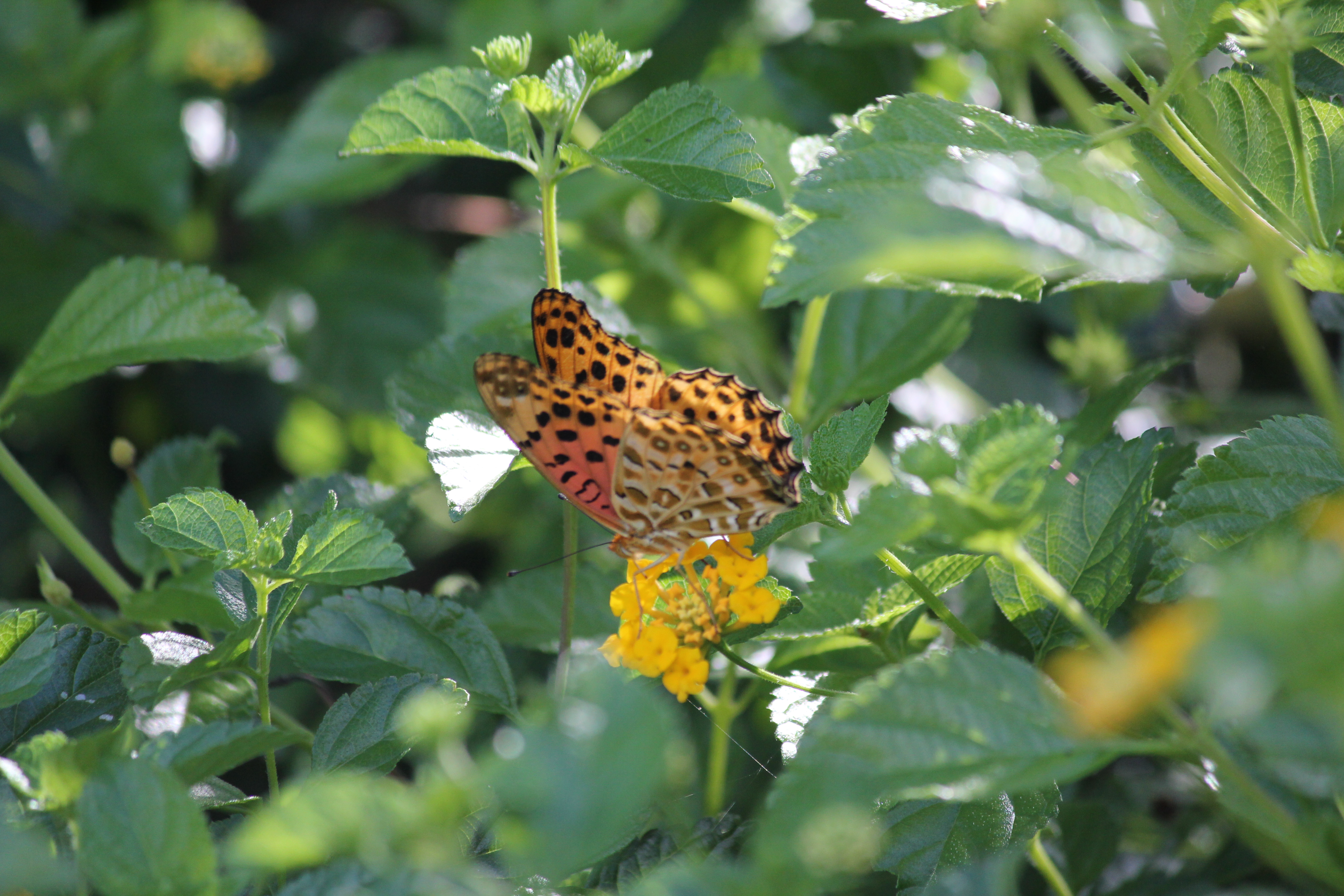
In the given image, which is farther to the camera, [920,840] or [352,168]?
[352,168]

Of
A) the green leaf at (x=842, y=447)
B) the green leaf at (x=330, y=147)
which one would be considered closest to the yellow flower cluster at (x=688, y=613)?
the green leaf at (x=842, y=447)

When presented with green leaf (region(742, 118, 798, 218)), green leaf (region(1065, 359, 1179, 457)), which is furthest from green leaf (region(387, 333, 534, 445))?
green leaf (region(1065, 359, 1179, 457))

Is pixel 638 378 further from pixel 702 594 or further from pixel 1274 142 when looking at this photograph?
pixel 1274 142

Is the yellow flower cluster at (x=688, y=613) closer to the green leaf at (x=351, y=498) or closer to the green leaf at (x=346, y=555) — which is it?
the green leaf at (x=346, y=555)

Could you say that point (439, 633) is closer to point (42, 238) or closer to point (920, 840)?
point (920, 840)

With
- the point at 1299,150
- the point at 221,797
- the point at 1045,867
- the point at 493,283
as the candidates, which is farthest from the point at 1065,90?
the point at 493,283

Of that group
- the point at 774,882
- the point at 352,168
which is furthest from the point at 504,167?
the point at 774,882
